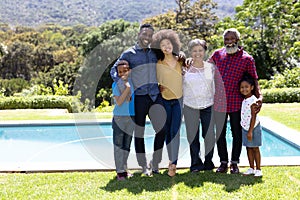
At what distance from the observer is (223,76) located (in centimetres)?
420

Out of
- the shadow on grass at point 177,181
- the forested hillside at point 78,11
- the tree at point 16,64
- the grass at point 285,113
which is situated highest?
the shadow on grass at point 177,181

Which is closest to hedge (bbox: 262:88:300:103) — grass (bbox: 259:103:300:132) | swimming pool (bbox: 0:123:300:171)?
grass (bbox: 259:103:300:132)

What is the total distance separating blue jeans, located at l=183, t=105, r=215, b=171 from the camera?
169 inches

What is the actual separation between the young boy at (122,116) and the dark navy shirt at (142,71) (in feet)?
0.31

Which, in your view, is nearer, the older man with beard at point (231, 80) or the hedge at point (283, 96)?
the older man with beard at point (231, 80)

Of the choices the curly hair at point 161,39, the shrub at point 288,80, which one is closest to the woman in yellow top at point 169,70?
the curly hair at point 161,39

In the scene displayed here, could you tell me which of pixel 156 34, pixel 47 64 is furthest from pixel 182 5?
pixel 156 34

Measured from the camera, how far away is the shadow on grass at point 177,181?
3953mm

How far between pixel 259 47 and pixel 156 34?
48.0 feet

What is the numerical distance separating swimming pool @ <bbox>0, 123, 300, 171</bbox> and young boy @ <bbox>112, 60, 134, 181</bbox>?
19.6 inches

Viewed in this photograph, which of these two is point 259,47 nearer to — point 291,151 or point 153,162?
point 291,151

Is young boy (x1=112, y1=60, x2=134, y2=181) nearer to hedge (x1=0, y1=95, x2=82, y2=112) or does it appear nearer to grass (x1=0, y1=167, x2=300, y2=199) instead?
grass (x1=0, y1=167, x2=300, y2=199)

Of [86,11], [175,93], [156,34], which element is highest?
[156,34]

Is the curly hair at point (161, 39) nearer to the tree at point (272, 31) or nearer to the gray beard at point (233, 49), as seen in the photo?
the gray beard at point (233, 49)
